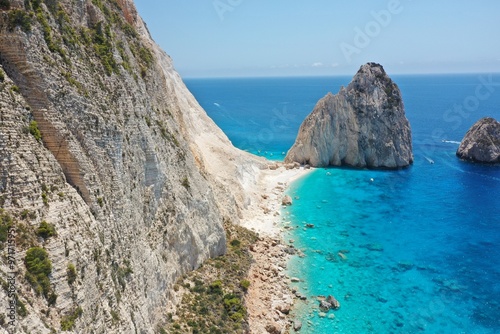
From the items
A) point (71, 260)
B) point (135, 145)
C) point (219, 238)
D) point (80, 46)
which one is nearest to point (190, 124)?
point (219, 238)

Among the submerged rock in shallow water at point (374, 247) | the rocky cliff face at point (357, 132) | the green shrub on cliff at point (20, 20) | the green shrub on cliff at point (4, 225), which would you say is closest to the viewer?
the green shrub on cliff at point (4, 225)

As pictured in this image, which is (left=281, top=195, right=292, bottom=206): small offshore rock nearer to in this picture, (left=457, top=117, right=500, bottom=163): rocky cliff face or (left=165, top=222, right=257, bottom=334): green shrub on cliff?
(left=165, top=222, right=257, bottom=334): green shrub on cliff

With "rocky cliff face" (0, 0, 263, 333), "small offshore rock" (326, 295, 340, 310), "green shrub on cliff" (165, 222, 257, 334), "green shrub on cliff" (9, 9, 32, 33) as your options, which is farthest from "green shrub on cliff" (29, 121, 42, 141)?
"small offshore rock" (326, 295, 340, 310)

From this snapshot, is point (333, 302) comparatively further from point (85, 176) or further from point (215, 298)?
point (85, 176)

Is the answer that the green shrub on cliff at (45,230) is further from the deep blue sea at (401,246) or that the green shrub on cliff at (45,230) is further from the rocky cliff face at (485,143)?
the rocky cliff face at (485,143)

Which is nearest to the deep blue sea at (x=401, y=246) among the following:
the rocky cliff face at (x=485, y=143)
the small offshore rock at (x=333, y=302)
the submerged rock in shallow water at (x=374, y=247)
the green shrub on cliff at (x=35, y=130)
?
the submerged rock in shallow water at (x=374, y=247)

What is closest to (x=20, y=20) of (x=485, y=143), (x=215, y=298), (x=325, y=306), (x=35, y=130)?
(x=35, y=130)
